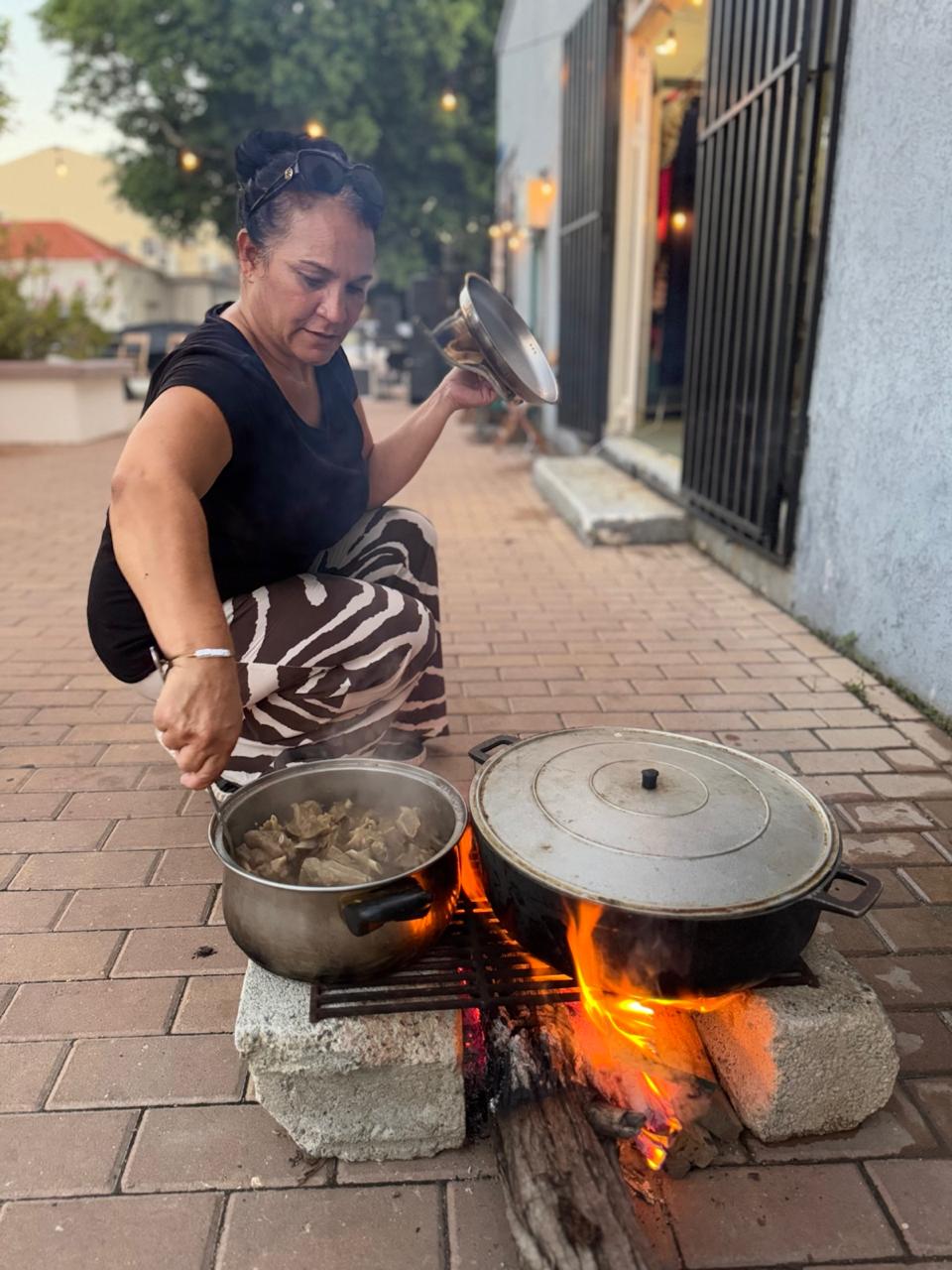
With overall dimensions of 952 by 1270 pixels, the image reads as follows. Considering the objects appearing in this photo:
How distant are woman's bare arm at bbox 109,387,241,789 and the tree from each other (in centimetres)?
2013

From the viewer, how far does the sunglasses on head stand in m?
2.00

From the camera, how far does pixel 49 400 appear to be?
11141 mm

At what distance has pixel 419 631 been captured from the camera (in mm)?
2529

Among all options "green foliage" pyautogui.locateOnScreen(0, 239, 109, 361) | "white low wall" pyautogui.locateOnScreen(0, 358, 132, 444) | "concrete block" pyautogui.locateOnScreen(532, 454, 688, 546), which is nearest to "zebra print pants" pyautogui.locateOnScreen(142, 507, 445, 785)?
"concrete block" pyautogui.locateOnScreen(532, 454, 688, 546)

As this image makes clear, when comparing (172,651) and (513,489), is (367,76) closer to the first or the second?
(513,489)

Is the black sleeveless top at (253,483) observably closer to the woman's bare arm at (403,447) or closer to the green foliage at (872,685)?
the woman's bare arm at (403,447)

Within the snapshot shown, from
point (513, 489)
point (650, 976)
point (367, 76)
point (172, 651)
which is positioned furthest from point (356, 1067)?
point (367, 76)

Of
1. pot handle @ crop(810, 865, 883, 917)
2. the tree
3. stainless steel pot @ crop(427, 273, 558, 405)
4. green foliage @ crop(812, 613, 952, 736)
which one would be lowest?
green foliage @ crop(812, 613, 952, 736)

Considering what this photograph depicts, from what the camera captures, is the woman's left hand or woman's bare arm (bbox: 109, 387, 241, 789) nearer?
woman's bare arm (bbox: 109, 387, 241, 789)

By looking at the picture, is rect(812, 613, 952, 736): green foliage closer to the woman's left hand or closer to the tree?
the woman's left hand

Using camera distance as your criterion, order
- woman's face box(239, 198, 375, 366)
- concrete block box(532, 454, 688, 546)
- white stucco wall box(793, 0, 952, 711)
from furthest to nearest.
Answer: concrete block box(532, 454, 688, 546) → white stucco wall box(793, 0, 952, 711) → woman's face box(239, 198, 375, 366)

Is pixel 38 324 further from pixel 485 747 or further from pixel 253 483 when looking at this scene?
pixel 485 747

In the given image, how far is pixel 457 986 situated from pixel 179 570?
88 centimetres

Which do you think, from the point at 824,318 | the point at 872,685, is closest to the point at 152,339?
the point at 824,318
